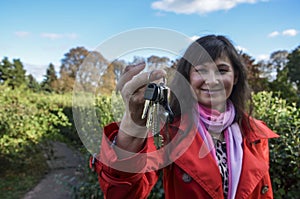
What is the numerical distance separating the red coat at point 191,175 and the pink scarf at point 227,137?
0.03 m

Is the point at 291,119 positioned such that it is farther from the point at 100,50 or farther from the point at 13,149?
the point at 13,149

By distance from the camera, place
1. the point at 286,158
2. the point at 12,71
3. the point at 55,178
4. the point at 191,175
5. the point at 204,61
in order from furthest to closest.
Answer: the point at 12,71 < the point at 55,178 < the point at 286,158 < the point at 191,175 < the point at 204,61

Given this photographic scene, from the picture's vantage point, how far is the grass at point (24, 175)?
215 inches

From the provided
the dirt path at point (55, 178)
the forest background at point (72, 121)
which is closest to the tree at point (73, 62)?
the forest background at point (72, 121)

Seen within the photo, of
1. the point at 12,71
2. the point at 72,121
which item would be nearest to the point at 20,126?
the point at 72,121

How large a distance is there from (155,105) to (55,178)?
3.98 m

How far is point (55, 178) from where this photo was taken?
14.0 ft

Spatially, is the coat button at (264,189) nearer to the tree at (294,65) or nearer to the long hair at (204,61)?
the long hair at (204,61)

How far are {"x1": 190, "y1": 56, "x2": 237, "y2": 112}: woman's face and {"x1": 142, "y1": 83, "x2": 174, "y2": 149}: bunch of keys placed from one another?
0.38 m

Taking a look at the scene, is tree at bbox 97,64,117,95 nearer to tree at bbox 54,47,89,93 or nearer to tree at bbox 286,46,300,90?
tree at bbox 54,47,89,93

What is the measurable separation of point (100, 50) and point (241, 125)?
96cm

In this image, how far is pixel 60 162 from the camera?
6.84m

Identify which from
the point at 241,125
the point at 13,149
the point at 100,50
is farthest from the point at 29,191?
the point at 100,50

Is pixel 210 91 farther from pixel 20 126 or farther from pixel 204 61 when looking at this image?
pixel 20 126
